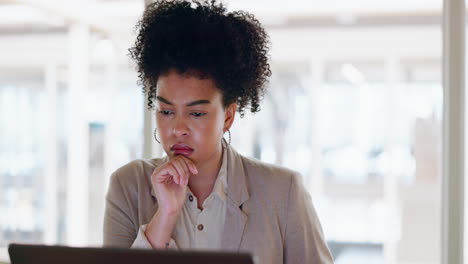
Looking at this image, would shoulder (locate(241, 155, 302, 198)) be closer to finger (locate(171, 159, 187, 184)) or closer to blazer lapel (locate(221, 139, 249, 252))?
blazer lapel (locate(221, 139, 249, 252))

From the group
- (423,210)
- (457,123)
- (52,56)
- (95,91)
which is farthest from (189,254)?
(52,56)

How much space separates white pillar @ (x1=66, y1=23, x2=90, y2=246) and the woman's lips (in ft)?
11.7

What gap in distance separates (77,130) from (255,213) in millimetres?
3653

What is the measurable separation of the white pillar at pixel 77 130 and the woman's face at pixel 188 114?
3.56m

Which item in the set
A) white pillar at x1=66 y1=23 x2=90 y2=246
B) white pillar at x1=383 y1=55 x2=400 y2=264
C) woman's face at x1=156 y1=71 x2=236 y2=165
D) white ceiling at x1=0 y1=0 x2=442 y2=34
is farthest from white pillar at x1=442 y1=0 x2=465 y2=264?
white pillar at x1=66 y1=23 x2=90 y2=246

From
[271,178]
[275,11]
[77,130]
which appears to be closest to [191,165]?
[271,178]

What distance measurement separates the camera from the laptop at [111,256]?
780 mm

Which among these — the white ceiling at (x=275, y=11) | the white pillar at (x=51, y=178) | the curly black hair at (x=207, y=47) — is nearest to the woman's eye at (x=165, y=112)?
the curly black hair at (x=207, y=47)

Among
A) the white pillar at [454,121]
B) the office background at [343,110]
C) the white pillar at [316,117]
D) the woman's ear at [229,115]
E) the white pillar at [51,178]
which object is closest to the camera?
the woman's ear at [229,115]

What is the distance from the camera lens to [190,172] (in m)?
1.56

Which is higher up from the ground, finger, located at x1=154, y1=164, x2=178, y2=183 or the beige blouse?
finger, located at x1=154, y1=164, x2=178, y2=183

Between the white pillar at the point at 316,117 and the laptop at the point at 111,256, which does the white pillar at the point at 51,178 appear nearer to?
the white pillar at the point at 316,117

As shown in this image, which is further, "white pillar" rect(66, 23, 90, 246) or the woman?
"white pillar" rect(66, 23, 90, 246)

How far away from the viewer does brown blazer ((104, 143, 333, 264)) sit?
1598 mm
